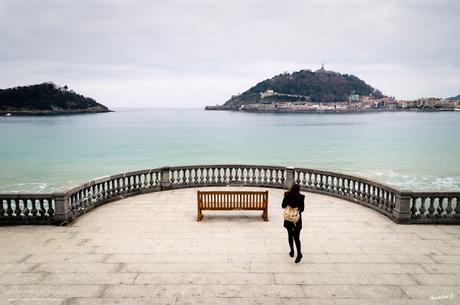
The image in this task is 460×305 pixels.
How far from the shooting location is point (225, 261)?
7727mm

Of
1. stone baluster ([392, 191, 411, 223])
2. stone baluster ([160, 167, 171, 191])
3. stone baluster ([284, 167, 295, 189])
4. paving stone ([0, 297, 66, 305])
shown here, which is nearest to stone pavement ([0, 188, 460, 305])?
paving stone ([0, 297, 66, 305])

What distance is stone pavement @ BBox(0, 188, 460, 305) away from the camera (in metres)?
6.29

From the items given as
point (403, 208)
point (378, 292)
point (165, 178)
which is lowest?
point (378, 292)

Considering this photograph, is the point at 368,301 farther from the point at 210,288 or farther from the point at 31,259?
the point at 31,259

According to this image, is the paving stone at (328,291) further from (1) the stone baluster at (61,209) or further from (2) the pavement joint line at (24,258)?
(1) the stone baluster at (61,209)

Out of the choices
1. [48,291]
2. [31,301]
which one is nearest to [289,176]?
[48,291]

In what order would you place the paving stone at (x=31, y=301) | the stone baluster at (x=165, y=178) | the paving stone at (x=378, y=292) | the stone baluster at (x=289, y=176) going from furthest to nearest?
1. the stone baluster at (x=289, y=176)
2. the stone baluster at (x=165, y=178)
3. the paving stone at (x=378, y=292)
4. the paving stone at (x=31, y=301)

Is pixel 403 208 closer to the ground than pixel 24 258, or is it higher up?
higher up

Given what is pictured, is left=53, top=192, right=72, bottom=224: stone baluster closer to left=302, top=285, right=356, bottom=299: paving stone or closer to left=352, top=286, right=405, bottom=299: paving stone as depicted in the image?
left=302, top=285, right=356, bottom=299: paving stone

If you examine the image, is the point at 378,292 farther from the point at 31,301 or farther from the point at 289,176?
the point at 289,176

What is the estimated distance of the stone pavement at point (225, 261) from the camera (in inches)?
248

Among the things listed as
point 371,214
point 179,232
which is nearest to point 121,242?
point 179,232

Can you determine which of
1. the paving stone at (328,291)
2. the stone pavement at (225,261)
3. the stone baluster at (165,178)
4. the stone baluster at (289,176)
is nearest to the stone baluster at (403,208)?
the stone pavement at (225,261)

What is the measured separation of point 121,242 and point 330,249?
5308mm
